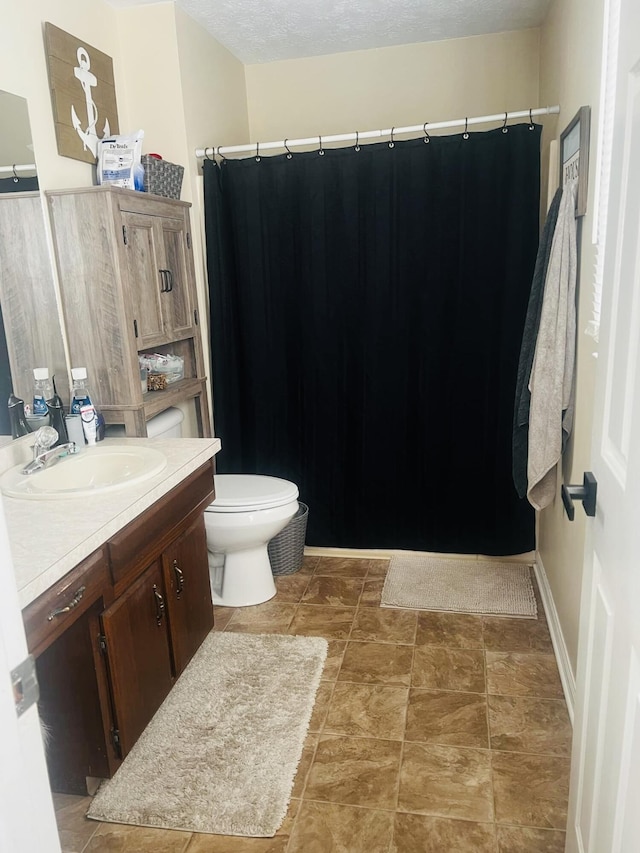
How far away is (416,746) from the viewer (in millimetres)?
1904

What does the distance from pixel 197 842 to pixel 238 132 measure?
2917 millimetres

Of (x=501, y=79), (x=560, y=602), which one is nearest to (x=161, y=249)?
(x=501, y=79)

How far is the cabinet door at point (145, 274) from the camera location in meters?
2.32

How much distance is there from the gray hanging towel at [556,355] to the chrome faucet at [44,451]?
153 cm

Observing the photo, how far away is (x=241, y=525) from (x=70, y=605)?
1.08 m

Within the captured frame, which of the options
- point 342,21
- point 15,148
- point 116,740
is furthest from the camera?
point 342,21

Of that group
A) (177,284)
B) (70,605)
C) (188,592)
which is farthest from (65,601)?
(177,284)

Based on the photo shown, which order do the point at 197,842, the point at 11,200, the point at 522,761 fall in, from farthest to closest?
the point at 11,200 < the point at 522,761 < the point at 197,842

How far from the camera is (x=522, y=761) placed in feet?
5.98

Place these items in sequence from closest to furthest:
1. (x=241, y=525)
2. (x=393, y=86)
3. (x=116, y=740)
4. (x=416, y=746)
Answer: (x=116, y=740) → (x=416, y=746) → (x=241, y=525) → (x=393, y=86)

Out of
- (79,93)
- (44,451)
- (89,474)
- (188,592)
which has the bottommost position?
(188,592)

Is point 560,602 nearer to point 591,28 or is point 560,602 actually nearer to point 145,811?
point 145,811

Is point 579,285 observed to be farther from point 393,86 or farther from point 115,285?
point 393,86

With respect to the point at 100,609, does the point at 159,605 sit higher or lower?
lower
